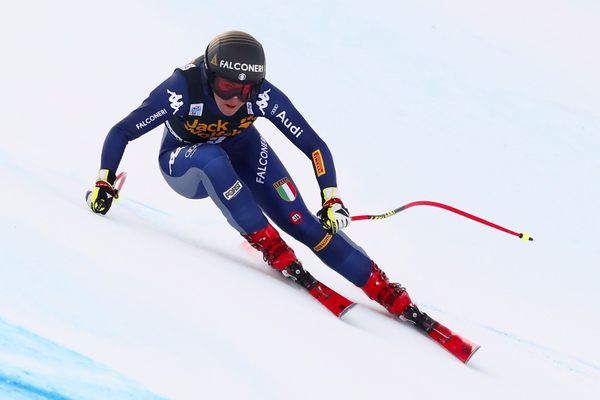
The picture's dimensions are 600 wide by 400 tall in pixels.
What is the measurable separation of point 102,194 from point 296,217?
95cm

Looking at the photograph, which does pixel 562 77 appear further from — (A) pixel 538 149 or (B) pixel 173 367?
(B) pixel 173 367

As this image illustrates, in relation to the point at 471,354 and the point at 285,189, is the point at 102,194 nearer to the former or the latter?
the point at 285,189

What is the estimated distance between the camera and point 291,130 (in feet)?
12.1

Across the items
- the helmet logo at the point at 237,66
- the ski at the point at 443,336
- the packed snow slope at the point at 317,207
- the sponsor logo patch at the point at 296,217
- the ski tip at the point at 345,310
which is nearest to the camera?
the packed snow slope at the point at 317,207

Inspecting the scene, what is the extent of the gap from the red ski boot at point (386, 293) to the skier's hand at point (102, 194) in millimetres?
1277

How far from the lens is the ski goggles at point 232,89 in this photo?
3455 mm

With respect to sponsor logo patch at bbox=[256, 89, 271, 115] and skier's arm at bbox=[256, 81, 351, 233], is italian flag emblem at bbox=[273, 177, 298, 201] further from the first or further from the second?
sponsor logo patch at bbox=[256, 89, 271, 115]

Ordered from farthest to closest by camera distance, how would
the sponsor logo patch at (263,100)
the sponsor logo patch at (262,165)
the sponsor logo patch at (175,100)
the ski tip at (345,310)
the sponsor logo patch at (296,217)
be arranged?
the sponsor logo patch at (262,165), the sponsor logo patch at (296,217), the sponsor logo patch at (263,100), the sponsor logo patch at (175,100), the ski tip at (345,310)

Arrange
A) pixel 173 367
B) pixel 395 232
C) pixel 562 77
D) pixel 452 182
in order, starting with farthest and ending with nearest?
1. pixel 562 77
2. pixel 452 182
3. pixel 395 232
4. pixel 173 367

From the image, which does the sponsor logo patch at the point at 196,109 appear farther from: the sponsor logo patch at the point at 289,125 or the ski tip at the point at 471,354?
the ski tip at the point at 471,354

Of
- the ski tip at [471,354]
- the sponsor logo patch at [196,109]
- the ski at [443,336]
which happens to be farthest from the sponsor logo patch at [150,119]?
the ski tip at [471,354]

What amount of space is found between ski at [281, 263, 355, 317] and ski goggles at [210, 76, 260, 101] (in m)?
0.82

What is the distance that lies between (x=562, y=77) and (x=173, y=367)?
7.41 metres

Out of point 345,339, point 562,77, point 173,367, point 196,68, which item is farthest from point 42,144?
point 562,77
